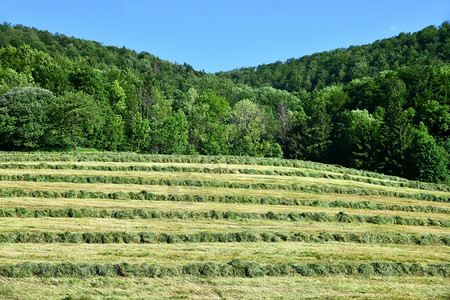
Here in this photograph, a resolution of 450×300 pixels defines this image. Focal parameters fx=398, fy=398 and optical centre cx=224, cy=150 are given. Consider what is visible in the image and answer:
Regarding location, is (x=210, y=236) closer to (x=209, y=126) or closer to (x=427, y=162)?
(x=427, y=162)

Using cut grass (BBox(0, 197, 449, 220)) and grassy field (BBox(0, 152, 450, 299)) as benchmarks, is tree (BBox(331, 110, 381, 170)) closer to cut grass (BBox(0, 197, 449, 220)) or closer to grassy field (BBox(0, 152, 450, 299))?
grassy field (BBox(0, 152, 450, 299))

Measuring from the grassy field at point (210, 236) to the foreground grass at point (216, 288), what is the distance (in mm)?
35

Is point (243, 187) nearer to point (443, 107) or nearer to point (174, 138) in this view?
point (174, 138)

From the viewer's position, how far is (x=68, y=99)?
58.4 m

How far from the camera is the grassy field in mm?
13266

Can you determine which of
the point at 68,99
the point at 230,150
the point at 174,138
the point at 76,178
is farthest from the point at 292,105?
the point at 76,178

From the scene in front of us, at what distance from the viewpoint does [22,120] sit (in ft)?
185

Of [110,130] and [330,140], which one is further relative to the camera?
[330,140]

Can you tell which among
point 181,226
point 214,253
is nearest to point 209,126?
point 181,226

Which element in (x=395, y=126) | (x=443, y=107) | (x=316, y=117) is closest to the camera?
(x=395, y=126)

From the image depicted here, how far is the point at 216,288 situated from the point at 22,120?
2074 inches

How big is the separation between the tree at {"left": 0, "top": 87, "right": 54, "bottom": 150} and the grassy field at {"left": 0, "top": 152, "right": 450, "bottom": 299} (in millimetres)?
20335

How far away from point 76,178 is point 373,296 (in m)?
25.5

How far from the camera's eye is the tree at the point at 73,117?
57.2 m
